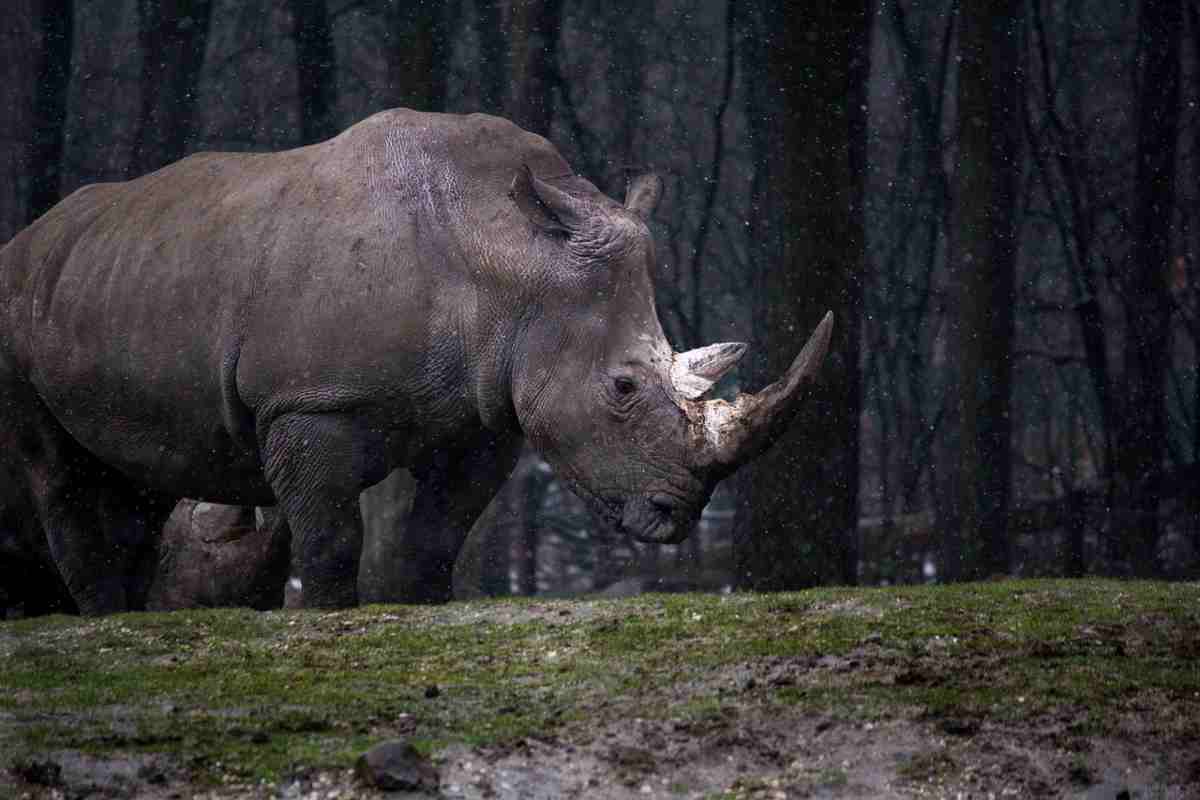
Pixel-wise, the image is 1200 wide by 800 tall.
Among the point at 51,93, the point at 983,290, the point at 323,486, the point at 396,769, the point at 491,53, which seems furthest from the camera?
the point at 491,53

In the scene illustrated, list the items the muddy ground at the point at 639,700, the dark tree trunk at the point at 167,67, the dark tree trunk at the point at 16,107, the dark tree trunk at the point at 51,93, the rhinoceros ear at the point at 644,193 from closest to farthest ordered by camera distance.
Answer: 1. the muddy ground at the point at 639,700
2. the rhinoceros ear at the point at 644,193
3. the dark tree trunk at the point at 51,93
4. the dark tree trunk at the point at 167,67
5. the dark tree trunk at the point at 16,107

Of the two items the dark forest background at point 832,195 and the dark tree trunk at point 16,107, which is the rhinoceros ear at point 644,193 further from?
the dark tree trunk at point 16,107

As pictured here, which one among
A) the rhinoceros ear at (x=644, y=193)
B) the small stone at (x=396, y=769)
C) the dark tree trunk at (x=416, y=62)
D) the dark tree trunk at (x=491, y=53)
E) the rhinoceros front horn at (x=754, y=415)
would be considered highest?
the dark tree trunk at (x=491, y=53)

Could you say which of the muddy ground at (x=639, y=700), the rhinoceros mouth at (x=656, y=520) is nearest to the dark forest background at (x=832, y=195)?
the rhinoceros mouth at (x=656, y=520)

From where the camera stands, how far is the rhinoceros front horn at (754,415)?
6.69m

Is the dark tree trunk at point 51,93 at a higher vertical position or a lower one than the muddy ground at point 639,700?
higher

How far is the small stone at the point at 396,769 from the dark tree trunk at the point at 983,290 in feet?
26.0

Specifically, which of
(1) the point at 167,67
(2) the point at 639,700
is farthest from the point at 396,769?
(1) the point at 167,67

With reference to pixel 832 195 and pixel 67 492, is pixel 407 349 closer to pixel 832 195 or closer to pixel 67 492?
pixel 67 492

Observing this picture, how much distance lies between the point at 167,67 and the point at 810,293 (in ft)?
22.8

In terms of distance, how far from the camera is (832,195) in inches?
394

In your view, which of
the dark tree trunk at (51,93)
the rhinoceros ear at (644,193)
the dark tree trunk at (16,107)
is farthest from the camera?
the dark tree trunk at (16,107)

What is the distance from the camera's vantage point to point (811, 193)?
1002 cm

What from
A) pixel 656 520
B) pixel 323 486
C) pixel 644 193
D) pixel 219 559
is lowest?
pixel 219 559
